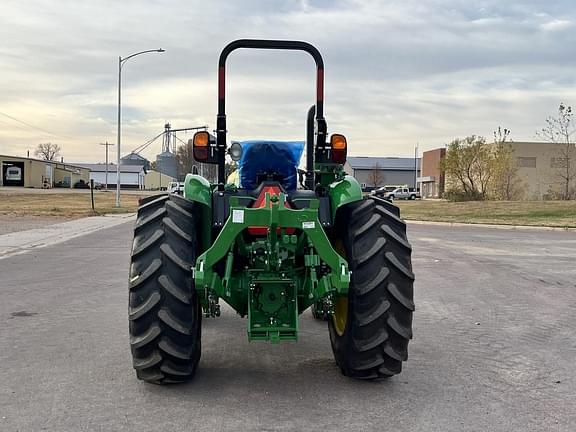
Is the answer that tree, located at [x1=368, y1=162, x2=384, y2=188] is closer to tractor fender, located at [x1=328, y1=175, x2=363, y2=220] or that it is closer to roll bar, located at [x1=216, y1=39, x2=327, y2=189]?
roll bar, located at [x1=216, y1=39, x2=327, y2=189]

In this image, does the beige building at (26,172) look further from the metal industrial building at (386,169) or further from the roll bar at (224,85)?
the roll bar at (224,85)

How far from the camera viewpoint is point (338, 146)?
18.1ft

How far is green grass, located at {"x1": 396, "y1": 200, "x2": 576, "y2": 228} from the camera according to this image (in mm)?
27439

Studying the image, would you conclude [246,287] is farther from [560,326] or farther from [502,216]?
[502,216]

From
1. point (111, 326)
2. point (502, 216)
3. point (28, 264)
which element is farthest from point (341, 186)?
point (502, 216)

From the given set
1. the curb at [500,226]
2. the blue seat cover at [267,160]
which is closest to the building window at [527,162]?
the curb at [500,226]

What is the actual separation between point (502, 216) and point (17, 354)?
28235mm

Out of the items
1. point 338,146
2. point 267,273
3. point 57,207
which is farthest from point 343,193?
point 57,207

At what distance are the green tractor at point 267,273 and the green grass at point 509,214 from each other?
22.1 metres

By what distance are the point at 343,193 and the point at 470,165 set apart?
146ft

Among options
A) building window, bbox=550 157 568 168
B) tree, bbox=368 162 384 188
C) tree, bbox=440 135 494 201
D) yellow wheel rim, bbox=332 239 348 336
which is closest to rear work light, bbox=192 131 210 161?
yellow wheel rim, bbox=332 239 348 336

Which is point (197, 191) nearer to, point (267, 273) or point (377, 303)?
point (267, 273)

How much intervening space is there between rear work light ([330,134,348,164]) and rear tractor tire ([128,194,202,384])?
153cm

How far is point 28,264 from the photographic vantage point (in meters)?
12.4
